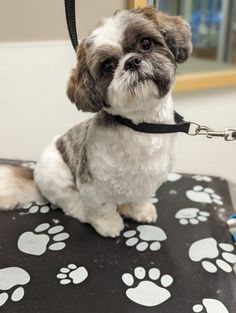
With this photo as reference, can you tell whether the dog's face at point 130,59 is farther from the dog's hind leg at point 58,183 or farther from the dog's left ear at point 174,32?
the dog's hind leg at point 58,183

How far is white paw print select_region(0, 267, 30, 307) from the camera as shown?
2.85 ft

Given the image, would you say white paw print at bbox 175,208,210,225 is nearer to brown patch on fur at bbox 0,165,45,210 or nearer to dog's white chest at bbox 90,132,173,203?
dog's white chest at bbox 90,132,173,203

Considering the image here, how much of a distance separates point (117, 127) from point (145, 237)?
355mm

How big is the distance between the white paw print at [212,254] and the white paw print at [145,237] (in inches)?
3.7

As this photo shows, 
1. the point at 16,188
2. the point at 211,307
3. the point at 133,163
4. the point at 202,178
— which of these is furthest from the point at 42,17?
the point at 211,307

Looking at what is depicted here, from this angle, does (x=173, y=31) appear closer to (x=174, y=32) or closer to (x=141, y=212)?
(x=174, y=32)

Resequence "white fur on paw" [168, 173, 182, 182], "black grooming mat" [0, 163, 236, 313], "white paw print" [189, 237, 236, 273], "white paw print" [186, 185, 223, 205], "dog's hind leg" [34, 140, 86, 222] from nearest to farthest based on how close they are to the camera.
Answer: "black grooming mat" [0, 163, 236, 313] → "white paw print" [189, 237, 236, 273] → "dog's hind leg" [34, 140, 86, 222] → "white paw print" [186, 185, 223, 205] → "white fur on paw" [168, 173, 182, 182]

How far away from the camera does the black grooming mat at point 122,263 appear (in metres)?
0.85

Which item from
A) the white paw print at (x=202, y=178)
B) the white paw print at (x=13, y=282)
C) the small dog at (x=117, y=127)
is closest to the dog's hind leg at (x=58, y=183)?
the small dog at (x=117, y=127)

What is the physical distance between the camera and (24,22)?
1.30 m

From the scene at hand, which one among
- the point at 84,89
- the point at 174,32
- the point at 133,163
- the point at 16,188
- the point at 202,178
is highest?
the point at 174,32

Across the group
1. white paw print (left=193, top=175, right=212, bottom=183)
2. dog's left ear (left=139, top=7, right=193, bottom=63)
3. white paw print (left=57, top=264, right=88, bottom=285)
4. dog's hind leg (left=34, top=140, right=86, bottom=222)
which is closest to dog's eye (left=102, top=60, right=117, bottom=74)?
dog's left ear (left=139, top=7, right=193, bottom=63)

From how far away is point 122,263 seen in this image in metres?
0.97

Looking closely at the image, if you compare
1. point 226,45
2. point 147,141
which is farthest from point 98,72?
point 226,45
